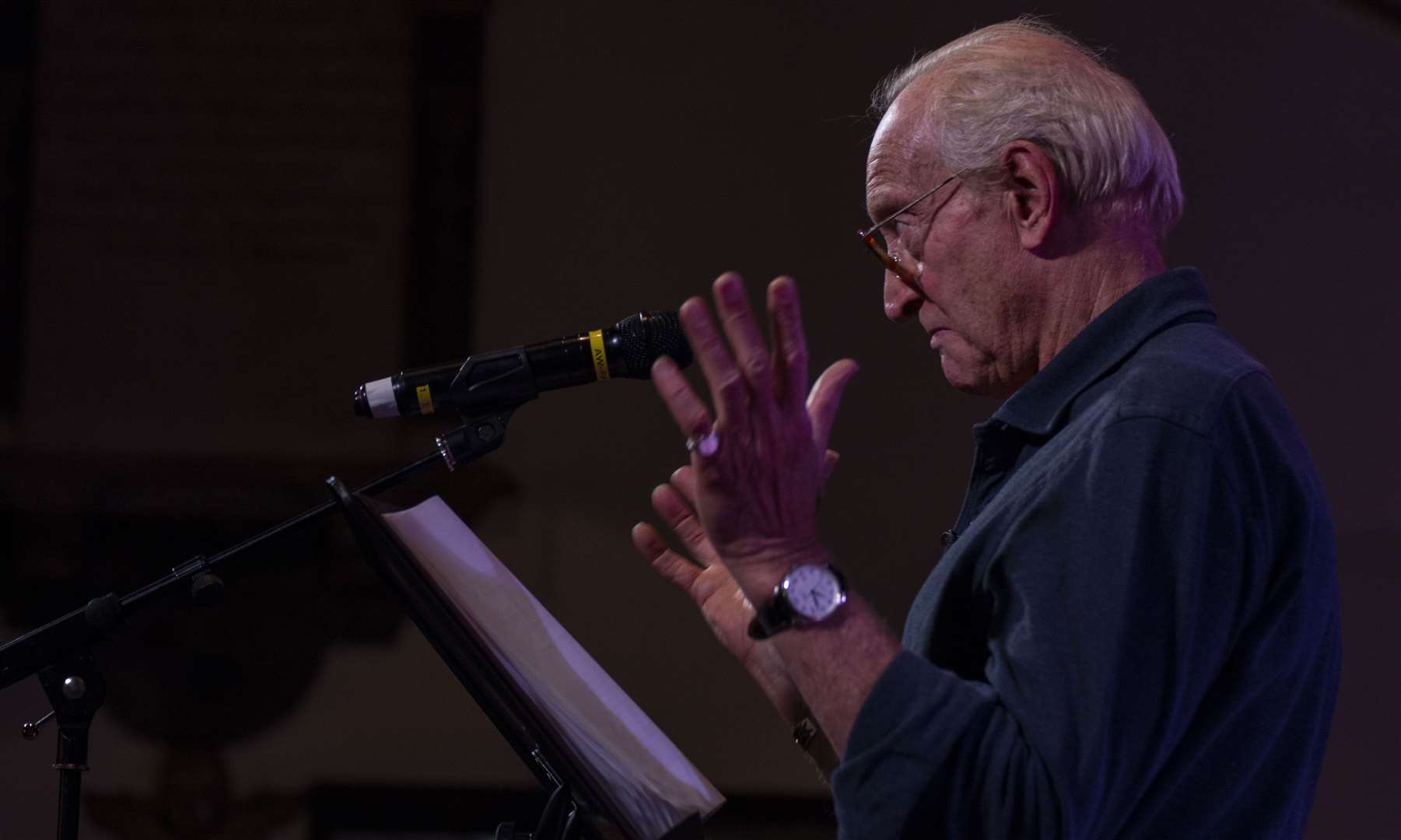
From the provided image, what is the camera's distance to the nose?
4.22 feet

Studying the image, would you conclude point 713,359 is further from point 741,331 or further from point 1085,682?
point 1085,682

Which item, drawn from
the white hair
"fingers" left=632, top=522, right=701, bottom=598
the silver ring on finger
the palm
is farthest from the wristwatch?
the white hair

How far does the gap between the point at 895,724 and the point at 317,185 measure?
2.03 meters

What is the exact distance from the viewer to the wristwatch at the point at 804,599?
892 mm

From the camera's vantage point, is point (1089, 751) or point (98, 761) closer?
point (1089, 751)

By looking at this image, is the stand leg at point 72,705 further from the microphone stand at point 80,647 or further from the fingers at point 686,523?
the fingers at point 686,523

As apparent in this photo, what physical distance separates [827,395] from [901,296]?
310 millimetres

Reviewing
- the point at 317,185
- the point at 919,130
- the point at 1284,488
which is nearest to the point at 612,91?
the point at 317,185

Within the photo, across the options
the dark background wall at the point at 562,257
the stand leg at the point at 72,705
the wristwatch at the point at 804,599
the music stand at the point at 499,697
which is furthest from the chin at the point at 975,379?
the dark background wall at the point at 562,257

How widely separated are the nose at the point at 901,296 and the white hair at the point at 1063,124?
0.14 metres

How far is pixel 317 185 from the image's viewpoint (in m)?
2.52

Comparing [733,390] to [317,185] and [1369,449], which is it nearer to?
[317,185]

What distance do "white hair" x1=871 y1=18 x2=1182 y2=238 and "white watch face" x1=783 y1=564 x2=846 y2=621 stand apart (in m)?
0.50

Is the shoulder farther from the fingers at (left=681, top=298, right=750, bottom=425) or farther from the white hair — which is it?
the fingers at (left=681, top=298, right=750, bottom=425)
